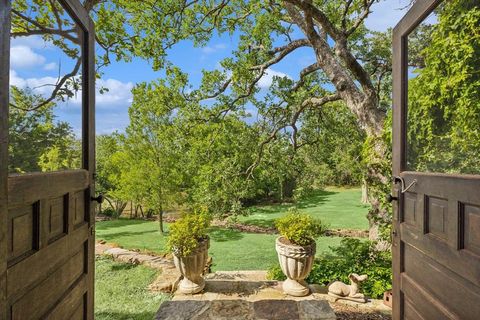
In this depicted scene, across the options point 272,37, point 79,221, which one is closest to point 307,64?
point 272,37

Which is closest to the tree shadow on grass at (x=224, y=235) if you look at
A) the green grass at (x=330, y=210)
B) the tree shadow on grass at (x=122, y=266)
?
the green grass at (x=330, y=210)

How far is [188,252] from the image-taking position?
3.59 metres

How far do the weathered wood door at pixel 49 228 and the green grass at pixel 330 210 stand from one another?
6687 millimetres

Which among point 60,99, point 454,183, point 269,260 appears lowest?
point 269,260

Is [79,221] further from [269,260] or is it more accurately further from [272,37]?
[272,37]

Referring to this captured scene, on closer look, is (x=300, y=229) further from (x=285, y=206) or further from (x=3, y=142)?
(x=285, y=206)

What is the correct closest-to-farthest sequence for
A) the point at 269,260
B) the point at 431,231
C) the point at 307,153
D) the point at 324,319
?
the point at 431,231, the point at 324,319, the point at 269,260, the point at 307,153

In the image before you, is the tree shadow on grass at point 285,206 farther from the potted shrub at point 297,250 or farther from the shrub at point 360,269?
the potted shrub at point 297,250

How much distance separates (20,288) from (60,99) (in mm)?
886

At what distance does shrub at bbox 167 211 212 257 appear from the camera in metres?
3.64

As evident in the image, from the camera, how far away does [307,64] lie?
252 inches

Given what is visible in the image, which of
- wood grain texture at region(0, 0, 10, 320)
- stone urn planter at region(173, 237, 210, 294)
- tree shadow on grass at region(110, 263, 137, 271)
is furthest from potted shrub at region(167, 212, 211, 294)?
wood grain texture at region(0, 0, 10, 320)

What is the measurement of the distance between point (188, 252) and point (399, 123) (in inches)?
105

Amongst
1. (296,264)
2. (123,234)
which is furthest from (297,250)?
(123,234)
